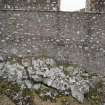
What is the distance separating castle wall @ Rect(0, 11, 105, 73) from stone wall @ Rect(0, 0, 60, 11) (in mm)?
225

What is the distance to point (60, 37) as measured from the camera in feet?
57.5

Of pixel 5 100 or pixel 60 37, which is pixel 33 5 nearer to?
pixel 60 37

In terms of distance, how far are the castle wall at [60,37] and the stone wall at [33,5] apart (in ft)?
0.74

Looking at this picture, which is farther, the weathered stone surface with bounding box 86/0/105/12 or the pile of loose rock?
the weathered stone surface with bounding box 86/0/105/12

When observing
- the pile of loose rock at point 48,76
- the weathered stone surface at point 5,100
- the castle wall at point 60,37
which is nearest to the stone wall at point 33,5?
the castle wall at point 60,37

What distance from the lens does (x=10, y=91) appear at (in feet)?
53.2

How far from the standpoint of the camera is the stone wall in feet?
57.2

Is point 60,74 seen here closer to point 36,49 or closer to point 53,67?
point 53,67

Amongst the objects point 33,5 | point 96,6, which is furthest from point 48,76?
point 96,6

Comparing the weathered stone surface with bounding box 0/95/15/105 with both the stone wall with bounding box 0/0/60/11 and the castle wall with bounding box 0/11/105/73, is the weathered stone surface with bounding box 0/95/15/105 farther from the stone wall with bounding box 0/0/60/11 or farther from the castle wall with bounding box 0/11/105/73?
the stone wall with bounding box 0/0/60/11

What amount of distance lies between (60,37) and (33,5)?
189cm

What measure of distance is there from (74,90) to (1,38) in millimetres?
4104

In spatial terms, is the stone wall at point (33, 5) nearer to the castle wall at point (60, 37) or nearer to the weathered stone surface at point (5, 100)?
the castle wall at point (60, 37)

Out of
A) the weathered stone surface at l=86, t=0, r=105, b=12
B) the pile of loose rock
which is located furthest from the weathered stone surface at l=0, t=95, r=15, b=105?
the weathered stone surface at l=86, t=0, r=105, b=12
